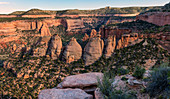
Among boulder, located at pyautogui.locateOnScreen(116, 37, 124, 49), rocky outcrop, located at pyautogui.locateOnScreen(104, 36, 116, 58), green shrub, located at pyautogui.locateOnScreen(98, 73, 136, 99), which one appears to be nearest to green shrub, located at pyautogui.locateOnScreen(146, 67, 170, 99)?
green shrub, located at pyautogui.locateOnScreen(98, 73, 136, 99)

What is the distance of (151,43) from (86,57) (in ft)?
50.3

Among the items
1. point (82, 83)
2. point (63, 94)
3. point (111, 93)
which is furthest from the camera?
point (82, 83)

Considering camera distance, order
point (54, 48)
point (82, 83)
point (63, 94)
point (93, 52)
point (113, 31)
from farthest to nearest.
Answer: point (113, 31)
point (54, 48)
point (93, 52)
point (82, 83)
point (63, 94)

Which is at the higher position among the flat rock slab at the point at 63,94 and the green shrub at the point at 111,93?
the green shrub at the point at 111,93

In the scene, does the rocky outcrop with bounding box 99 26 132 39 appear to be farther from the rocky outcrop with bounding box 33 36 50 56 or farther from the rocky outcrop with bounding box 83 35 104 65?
the rocky outcrop with bounding box 33 36 50 56

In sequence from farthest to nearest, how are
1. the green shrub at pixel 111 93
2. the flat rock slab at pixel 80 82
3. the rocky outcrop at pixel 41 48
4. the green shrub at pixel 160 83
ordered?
the rocky outcrop at pixel 41 48 → the flat rock slab at pixel 80 82 → the green shrub at pixel 160 83 → the green shrub at pixel 111 93

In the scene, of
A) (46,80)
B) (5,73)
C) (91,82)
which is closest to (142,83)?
(91,82)

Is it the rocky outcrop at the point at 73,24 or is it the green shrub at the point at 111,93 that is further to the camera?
the rocky outcrop at the point at 73,24

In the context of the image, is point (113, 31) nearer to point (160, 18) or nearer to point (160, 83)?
point (160, 18)

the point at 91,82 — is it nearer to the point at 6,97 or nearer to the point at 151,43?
the point at 6,97

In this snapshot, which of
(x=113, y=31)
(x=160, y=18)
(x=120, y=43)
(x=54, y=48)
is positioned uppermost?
(x=160, y=18)

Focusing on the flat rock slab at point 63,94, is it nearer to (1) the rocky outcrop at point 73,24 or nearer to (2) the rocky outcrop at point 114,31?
(2) the rocky outcrop at point 114,31

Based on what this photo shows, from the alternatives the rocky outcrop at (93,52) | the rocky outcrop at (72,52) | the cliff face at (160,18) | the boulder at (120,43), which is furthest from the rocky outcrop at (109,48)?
the cliff face at (160,18)

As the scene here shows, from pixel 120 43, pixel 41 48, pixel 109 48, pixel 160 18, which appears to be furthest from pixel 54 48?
pixel 160 18
